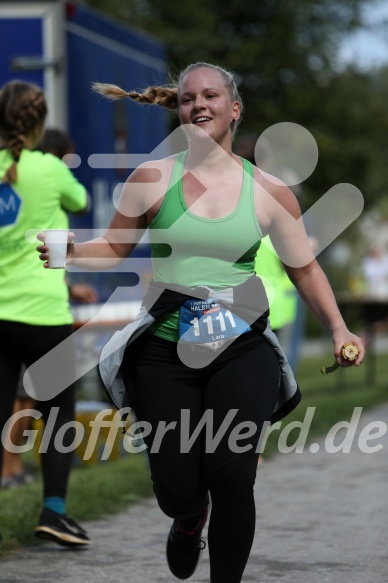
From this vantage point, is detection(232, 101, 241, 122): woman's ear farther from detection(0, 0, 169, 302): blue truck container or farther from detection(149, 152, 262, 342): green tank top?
detection(0, 0, 169, 302): blue truck container

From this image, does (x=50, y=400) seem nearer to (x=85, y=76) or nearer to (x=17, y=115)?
(x=17, y=115)

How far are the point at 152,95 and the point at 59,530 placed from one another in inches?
79.3

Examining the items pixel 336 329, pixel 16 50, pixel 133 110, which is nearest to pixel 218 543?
pixel 336 329

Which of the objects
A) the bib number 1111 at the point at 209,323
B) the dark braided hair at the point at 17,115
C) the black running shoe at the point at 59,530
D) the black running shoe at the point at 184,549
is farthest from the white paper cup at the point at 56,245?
the black running shoe at the point at 59,530

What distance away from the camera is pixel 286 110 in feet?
96.2

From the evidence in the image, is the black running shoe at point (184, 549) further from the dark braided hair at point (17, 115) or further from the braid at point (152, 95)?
the dark braided hair at point (17, 115)

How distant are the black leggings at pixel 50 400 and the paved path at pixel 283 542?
33cm

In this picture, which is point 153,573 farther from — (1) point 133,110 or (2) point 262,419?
(1) point 133,110

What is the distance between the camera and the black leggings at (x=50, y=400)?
18.3 ft

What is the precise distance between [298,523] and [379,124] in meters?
25.1

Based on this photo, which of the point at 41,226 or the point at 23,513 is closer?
the point at 41,226

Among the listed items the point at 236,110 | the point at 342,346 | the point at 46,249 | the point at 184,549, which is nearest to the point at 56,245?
the point at 46,249

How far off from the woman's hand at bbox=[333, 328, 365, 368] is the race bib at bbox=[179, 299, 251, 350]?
318 millimetres

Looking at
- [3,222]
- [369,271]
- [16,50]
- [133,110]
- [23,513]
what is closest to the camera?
[3,222]
